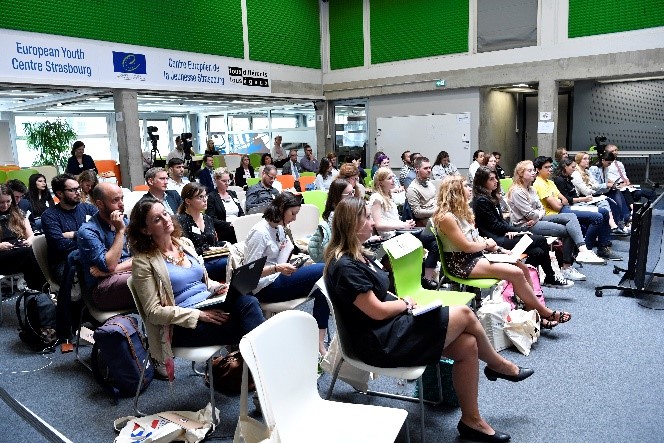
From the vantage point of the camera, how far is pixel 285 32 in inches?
471

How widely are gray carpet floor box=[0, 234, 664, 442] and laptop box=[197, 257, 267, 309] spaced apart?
502mm

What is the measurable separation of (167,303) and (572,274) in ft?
14.2

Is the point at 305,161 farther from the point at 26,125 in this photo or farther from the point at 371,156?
the point at 26,125

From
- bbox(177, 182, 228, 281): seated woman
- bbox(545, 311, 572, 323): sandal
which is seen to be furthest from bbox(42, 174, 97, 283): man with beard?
bbox(545, 311, 572, 323): sandal

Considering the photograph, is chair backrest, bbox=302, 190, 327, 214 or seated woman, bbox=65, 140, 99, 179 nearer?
chair backrest, bbox=302, 190, 327, 214

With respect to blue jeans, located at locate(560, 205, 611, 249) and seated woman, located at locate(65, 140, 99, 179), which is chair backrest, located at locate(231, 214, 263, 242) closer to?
blue jeans, located at locate(560, 205, 611, 249)

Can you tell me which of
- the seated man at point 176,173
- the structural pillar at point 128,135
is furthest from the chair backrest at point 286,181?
the structural pillar at point 128,135

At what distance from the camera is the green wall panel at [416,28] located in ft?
36.0

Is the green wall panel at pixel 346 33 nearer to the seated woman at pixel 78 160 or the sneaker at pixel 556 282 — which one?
the seated woman at pixel 78 160

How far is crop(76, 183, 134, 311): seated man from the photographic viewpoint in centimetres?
333

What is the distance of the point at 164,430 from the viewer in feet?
8.55

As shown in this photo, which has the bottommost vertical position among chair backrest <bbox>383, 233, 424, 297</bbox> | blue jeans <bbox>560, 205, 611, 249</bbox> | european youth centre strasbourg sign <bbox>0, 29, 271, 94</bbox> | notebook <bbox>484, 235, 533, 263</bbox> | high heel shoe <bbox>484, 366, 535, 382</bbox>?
high heel shoe <bbox>484, 366, 535, 382</bbox>

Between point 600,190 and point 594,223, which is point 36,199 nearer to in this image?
point 594,223

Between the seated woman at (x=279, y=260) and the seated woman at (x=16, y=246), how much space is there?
2.29 meters
